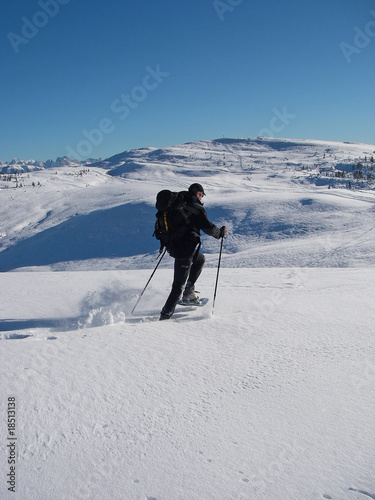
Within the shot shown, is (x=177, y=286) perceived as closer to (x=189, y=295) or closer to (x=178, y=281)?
(x=178, y=281)

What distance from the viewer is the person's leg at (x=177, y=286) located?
4.15 metres

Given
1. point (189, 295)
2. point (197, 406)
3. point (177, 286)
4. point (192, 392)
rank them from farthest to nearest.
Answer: point (189, 295), point (177, 286), point (192, 392), point (197, 406)

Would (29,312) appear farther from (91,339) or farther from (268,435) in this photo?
A: (268,435)

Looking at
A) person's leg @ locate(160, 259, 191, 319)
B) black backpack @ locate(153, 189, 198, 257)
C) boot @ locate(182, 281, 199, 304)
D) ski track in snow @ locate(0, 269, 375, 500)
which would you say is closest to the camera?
ski track in snow @ locate(0, 269, 375, 500)

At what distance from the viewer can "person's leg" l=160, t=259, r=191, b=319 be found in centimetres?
415

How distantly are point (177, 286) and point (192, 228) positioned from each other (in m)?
0.76

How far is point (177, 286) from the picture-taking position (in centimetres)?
432

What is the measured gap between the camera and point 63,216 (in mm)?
22031

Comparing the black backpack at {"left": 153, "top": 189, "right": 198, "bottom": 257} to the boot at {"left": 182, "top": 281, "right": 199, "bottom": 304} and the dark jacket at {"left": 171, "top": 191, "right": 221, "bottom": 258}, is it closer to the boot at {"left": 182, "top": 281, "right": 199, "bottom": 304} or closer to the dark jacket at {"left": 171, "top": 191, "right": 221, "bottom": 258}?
the dark jacket at {"left": 171, "top": 191, "right": 221, "bottom": 258}

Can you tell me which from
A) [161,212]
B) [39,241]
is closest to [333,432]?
[161,212]

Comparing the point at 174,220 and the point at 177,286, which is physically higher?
the point at 174,220

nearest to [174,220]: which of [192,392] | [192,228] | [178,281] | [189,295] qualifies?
[192,228]

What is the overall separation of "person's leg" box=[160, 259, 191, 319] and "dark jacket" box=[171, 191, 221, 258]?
106 mm

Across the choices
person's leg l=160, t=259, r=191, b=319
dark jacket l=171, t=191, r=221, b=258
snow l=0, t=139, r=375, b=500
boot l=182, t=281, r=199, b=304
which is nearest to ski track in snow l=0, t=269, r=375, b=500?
snow l=0, t=139, r=375, b=500
